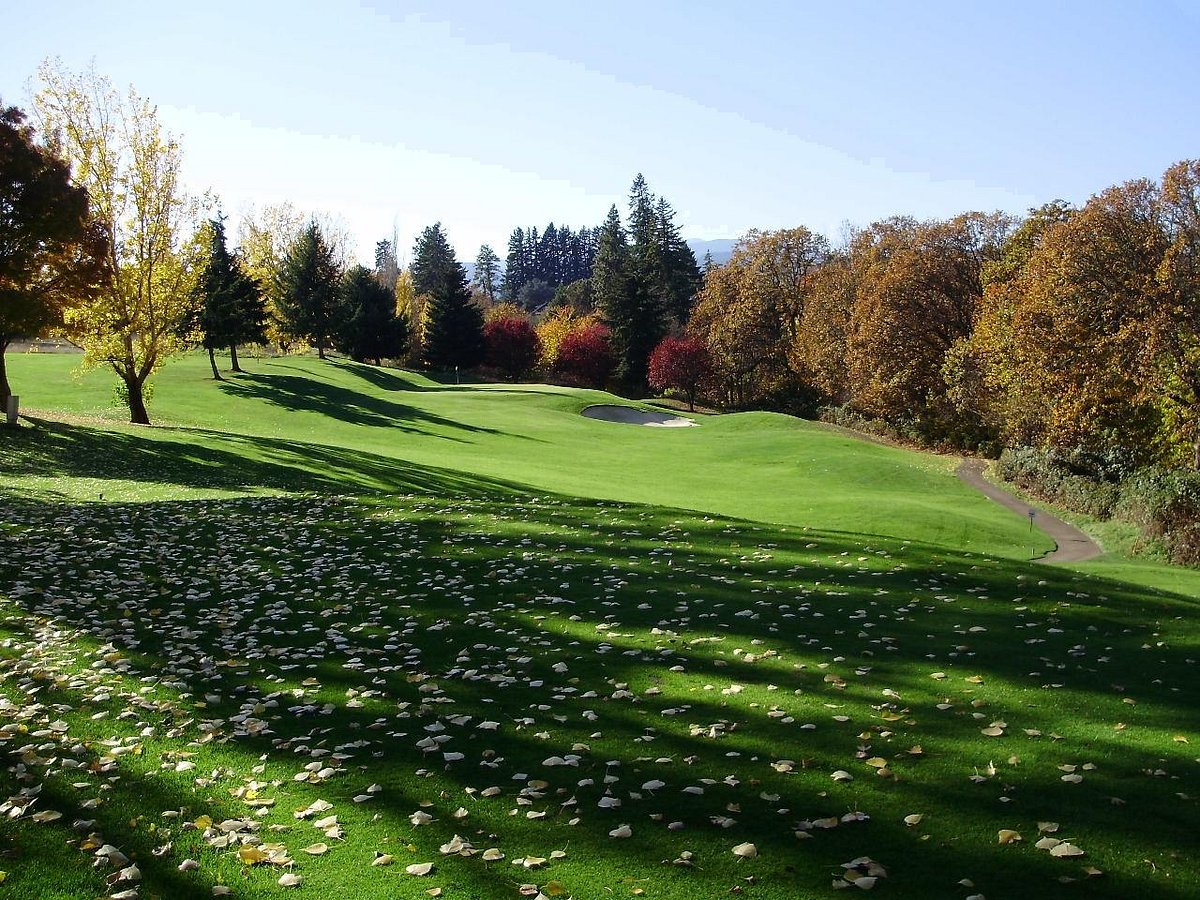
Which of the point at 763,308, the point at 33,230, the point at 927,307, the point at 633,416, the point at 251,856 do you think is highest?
the point at 763,308

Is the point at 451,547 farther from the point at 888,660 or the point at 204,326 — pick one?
the point at 204,326

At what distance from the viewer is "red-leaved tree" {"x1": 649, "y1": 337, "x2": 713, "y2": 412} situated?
241 feet

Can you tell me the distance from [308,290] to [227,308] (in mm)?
16421

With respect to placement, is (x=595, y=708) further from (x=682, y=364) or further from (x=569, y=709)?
(x=682, y=364)

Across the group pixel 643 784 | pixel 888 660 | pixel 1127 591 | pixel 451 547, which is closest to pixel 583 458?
pixel 451 547

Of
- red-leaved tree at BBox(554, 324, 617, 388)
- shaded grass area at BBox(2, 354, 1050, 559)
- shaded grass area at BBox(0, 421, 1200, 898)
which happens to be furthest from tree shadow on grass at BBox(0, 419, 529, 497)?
red-leaved tree at BBox(554, 324, 617, 388)

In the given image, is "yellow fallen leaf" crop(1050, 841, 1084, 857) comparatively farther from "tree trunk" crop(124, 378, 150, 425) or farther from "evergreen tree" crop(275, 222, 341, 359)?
"evergreen tree" crop(275, 222, 341, 359)

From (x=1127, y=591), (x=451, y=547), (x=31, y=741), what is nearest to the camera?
(x=31, y=741)

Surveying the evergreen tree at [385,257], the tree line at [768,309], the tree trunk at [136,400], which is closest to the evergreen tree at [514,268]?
the evergreen tree at [385,257]

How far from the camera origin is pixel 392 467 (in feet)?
99.3

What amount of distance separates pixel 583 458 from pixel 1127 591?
2897 cm

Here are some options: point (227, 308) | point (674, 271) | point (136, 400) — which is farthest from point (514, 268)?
point (136, 400)

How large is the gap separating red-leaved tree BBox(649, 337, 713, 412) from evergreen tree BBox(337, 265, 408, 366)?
84.1 ft

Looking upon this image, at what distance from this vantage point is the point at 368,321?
81188 mm
